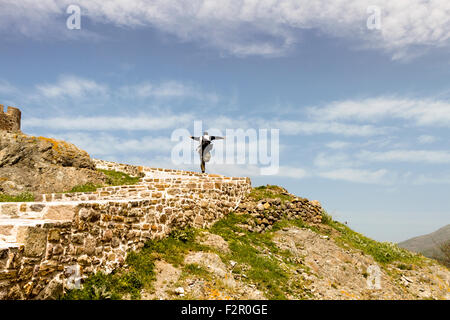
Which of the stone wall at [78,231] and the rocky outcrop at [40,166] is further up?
the rocky outcrop at [40,166]

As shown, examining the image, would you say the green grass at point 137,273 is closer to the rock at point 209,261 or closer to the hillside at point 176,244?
the hillside at point 176,244

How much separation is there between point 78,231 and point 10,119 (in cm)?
2754

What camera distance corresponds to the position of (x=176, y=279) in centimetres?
875

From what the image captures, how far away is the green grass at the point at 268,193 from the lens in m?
17.2

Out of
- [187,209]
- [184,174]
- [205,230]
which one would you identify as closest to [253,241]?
[205,230]

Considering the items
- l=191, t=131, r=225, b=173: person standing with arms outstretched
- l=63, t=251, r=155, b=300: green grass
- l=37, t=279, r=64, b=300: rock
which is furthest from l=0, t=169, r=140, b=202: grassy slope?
l=37, t=279, r=64, b=300: rock

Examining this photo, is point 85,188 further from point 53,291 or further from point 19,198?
point 53,291

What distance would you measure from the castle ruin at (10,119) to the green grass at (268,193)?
23948 mm

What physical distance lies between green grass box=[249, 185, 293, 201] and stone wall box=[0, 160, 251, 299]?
11.1 ft

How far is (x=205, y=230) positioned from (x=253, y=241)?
222 cm

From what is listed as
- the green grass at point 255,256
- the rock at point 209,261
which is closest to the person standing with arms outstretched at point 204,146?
the green grass at point 255,256

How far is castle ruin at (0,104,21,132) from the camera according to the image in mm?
28634

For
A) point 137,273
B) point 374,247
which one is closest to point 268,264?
Answer: point 137,273
